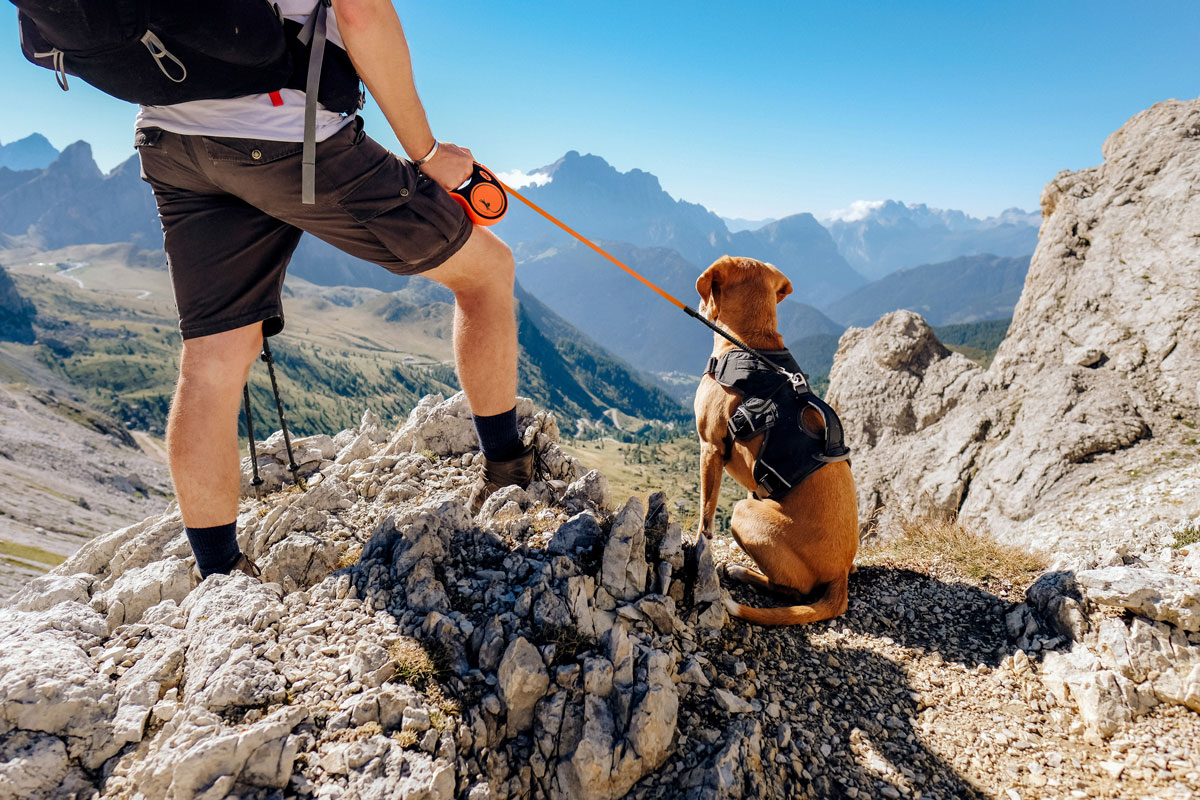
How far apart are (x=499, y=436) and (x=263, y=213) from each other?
217 centimetres

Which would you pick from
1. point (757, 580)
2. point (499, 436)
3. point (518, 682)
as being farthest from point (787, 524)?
point (518, 682)

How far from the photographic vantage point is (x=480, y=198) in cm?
380

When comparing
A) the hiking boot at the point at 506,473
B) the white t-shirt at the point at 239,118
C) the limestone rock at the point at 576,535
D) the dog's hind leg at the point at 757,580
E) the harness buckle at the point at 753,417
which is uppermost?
the white t-shirt at the point at 239,118

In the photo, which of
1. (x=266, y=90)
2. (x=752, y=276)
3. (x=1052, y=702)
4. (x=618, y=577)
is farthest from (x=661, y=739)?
→ (x=752, y=276)

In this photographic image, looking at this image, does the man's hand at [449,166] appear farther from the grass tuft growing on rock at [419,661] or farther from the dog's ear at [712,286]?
the dog's ear at [712,286]

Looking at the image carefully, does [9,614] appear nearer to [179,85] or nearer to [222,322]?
[222,322]

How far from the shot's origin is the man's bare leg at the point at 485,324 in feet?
12.7

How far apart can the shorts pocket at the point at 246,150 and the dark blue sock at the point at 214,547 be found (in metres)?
2.22

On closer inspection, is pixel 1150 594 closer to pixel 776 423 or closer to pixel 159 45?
pixel 776 423

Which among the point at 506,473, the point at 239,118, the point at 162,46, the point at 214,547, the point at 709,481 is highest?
the point at 162,46

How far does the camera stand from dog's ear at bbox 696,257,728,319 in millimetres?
6117

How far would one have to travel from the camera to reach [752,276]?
6.03 meters

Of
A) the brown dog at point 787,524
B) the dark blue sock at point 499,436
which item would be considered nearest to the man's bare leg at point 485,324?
the dark blue sock at point 499,436

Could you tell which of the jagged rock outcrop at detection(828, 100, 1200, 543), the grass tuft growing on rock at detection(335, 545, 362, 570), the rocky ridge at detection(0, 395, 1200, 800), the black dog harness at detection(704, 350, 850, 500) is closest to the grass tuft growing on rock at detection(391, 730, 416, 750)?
the rocky ridge at detection(0, 395, 1200, 800)
